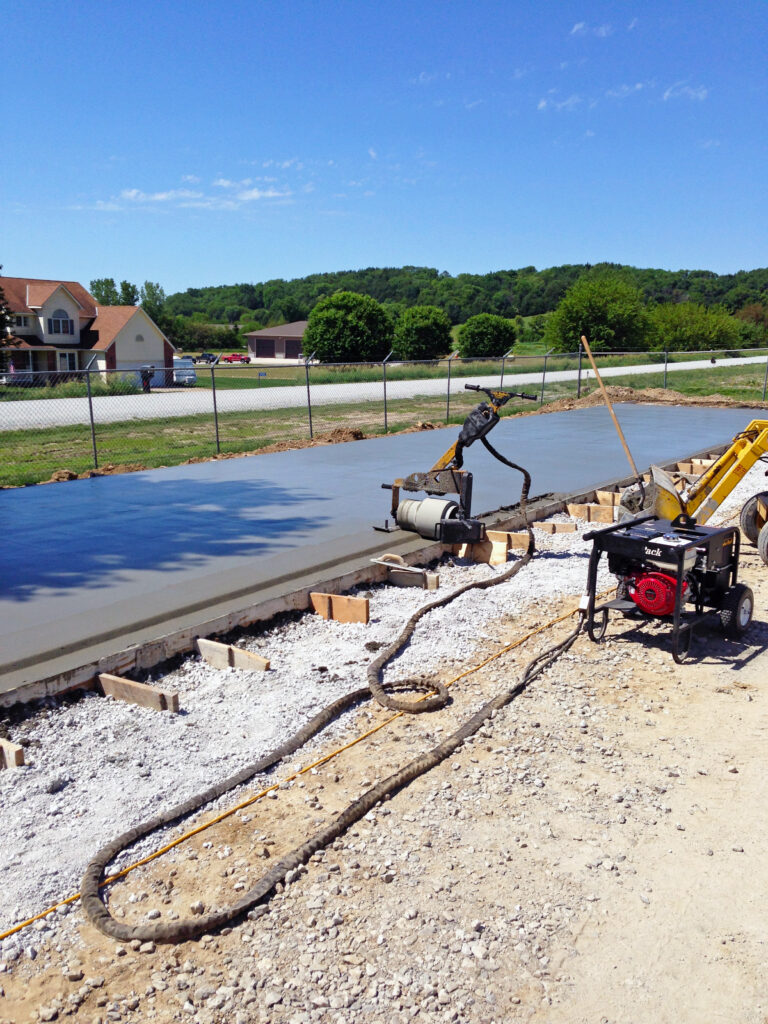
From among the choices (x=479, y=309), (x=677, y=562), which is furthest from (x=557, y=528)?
(x=479, y=309)

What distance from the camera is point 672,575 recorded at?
625 cm

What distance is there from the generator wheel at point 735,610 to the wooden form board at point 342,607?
279 cm

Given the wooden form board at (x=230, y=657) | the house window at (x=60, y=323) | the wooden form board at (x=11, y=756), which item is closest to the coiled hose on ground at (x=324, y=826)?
the wooden form board at (x=230, y=657)

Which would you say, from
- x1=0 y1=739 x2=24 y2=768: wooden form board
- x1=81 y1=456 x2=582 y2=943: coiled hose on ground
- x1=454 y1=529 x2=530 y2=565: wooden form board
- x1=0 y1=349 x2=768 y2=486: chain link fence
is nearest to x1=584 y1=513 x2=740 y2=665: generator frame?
x1=81 y1=456 x2=582 y2=943: coiled hose on ground

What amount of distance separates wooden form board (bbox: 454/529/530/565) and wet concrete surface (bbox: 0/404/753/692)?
2.63 feet

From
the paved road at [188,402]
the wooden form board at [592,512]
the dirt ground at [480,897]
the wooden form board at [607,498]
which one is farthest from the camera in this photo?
the paved road at [188,402]

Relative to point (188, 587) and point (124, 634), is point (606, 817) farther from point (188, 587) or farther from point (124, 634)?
point (188, 587)

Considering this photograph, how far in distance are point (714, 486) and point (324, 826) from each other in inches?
213

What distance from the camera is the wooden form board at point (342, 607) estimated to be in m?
6.64

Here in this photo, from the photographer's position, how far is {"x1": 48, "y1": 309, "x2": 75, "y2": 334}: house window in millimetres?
48500

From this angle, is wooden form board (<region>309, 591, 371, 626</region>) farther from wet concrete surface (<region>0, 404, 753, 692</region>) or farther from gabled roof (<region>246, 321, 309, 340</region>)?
gabled roof (<region>246, 321, 309, 340</region>)

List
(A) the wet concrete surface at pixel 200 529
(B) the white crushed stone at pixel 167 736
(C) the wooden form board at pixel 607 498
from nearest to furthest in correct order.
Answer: (B) the white crushed stone at pixel 167 736
(A) the wet concrete surface at pixel 200 529
(C) the wooden form board at pixel 607 498

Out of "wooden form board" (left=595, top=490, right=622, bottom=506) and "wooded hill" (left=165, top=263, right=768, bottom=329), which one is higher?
"wooded hill" (left=165, top=263, right=768, bottom=329)

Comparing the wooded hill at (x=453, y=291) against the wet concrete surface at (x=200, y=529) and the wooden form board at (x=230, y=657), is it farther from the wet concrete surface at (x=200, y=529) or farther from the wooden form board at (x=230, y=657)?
the wooden form board at (x=230, y=657)
